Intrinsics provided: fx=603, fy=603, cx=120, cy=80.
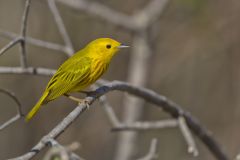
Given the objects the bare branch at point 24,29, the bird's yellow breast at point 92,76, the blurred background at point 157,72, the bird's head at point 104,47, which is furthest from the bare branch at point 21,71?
the blurred background at point 157,72

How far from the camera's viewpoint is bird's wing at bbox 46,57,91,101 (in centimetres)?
494

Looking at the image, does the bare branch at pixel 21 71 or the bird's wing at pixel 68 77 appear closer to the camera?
the bare branch at pixel 21 71

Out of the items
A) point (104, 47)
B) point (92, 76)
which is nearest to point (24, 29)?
point (92, 76)

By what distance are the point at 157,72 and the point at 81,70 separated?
481cm

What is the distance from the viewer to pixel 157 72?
981cm

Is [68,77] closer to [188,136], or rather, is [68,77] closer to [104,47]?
[104,47]

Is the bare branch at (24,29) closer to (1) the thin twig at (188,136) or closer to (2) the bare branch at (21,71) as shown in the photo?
(2) the bare branch at (21,71)

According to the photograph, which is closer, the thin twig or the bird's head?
the thin twig

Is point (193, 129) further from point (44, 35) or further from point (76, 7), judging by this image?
point (44, 35)

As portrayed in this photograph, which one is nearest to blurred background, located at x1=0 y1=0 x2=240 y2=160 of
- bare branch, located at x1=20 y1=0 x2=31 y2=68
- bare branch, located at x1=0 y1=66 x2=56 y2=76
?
bare branch, located at x1=0 y1=66 x2=56 y2=76

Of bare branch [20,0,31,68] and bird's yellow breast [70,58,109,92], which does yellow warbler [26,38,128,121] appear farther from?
bare branch [20,0,31,68]

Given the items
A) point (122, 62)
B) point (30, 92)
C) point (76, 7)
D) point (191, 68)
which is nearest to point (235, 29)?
point (191, 68)

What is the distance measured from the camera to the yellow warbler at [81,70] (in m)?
4.95

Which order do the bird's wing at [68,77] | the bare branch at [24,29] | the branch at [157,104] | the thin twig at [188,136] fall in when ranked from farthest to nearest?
the bird's wing at [68,77]
the thin twig at [188,136]
the bare branch at [24,29]
the branch at [157,104]
